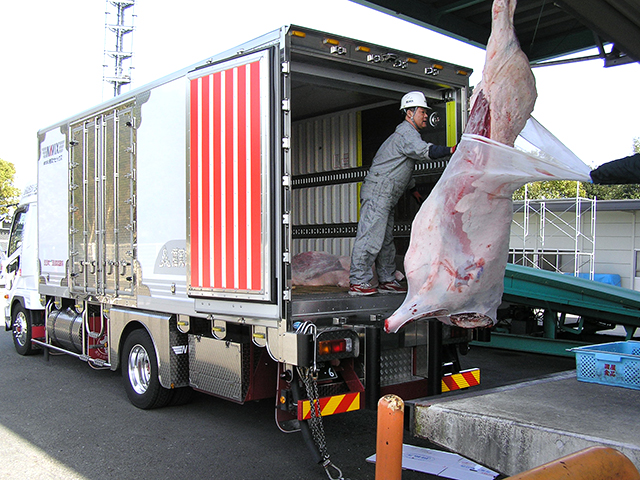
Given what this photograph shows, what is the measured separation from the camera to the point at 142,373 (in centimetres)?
631

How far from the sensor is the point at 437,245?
3863 millimetres

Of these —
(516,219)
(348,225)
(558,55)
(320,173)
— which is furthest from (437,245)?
(516,219)

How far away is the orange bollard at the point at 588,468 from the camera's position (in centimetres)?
193

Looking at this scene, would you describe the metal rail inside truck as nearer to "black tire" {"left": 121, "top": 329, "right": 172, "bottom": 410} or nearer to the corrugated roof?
"black tire" {"left": 121, "top": 329, "right": 172, "bottom": 410}

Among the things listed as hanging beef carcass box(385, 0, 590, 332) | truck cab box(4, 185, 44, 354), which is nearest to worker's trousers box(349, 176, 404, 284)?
hanging beef carcass box(385, 0, 590, 332)

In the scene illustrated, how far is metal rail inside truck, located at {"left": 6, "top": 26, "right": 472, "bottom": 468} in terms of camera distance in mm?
4418

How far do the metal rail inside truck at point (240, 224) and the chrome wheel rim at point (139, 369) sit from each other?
0.02 metres

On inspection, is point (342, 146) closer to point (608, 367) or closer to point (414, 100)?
point (414, 100)

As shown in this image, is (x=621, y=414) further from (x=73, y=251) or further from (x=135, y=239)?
(x=73, y=251)

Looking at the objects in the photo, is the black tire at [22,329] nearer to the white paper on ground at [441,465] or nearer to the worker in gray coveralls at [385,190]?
the worker in gray coveralls at [385,190]

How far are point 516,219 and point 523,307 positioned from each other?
1651cm

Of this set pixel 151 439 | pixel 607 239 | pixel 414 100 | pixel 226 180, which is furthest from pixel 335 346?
pixel 607 239

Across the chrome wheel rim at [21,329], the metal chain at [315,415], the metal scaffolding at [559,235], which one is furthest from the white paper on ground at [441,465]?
the metal scaffolding at [559,235]

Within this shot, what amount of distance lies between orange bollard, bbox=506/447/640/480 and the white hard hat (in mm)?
4059
